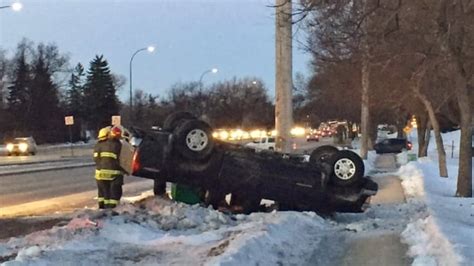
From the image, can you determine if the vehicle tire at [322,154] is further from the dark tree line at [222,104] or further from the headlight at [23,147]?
the dark tree line at [222,104]

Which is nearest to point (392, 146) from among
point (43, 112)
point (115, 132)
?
point (43, 112)

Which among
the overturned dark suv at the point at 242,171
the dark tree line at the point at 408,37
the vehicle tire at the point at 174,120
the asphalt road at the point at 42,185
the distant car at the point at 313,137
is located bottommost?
the distant car at the point at 313,137

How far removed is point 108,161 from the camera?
1447 cm

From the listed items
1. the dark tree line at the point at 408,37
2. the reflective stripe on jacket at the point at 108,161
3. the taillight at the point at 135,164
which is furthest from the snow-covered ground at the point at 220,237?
the dark tree line at the point at 408,37

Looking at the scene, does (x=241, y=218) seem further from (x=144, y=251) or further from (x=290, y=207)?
(x=144, y=251)

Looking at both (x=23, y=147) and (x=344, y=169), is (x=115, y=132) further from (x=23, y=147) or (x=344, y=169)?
(x=23, y=147)

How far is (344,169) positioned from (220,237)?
165 inches

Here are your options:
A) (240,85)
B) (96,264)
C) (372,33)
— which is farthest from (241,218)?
(240,85)

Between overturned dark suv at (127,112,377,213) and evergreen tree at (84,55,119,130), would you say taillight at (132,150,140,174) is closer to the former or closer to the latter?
overturned dark suv at (127,112,377,213)

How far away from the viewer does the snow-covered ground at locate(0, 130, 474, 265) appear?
30.9 ft

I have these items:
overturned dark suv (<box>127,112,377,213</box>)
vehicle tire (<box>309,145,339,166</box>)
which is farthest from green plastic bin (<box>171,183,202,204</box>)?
vehicle tire (<box>309,145,339,166</box>)

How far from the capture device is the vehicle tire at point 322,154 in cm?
1519

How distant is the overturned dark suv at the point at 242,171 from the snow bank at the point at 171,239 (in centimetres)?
62

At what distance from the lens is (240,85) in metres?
144
